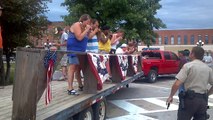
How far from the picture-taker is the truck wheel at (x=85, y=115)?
6.57 metres

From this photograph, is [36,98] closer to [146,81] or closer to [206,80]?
[206,80]

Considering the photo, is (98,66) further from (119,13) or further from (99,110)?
(119,13)

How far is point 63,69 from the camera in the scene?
11.7m

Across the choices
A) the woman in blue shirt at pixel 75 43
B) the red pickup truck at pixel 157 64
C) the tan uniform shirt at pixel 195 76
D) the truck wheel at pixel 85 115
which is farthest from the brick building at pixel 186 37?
the tan uniform shirt at pixel 195 76

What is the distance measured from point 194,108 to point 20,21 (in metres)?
8.99

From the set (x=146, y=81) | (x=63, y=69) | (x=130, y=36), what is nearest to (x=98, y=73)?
(x=63, y=69)

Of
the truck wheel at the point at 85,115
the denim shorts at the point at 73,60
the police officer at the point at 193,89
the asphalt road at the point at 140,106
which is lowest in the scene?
the asphalt road at the point at 140,106

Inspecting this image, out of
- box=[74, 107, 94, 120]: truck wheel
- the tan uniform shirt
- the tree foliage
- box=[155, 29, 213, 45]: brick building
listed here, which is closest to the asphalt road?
box=[74, 107, 94, 120]: truck wheel

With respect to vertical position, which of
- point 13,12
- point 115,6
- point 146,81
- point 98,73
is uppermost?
point 115,6

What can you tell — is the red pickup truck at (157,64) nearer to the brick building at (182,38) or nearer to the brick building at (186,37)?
the brick building at (182,38)

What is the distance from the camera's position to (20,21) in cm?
1315

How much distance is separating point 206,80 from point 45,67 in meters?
2.54

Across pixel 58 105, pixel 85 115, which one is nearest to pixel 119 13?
pixel 85 115

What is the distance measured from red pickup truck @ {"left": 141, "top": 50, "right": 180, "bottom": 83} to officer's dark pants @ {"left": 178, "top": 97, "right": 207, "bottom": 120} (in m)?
12.9
